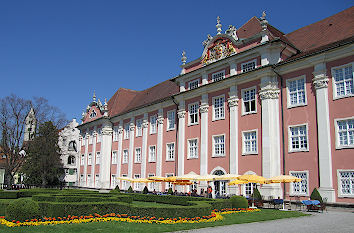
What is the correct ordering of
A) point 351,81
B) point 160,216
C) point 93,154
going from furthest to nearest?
point 93,154
point 351,81
point 160,216

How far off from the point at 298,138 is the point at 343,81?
5085mm

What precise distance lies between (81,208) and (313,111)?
17270 mm

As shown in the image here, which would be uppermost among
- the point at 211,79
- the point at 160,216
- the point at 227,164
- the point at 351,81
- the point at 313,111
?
the point at 211,79

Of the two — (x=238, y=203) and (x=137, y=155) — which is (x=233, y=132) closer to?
(x=238, y=203)

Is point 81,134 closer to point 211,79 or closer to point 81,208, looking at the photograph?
point 211,79

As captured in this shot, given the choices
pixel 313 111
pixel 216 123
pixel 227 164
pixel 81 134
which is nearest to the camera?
pixel 313 111

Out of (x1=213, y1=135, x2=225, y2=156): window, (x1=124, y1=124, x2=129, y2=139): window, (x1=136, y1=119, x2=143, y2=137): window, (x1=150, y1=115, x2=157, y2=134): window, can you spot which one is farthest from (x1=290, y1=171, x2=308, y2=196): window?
(x1=124, y1=124, x2=129, y2=139): window

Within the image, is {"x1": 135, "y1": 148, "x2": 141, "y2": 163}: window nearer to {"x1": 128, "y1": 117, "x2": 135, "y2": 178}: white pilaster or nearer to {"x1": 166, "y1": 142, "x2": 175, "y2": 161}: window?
{"x1": 128, "y1": 117, "x2": 135, "y2": 178}: white pilaster

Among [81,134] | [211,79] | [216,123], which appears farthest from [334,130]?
[81,134]

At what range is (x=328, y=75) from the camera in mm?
23844

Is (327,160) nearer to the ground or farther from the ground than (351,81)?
nearer to the ground

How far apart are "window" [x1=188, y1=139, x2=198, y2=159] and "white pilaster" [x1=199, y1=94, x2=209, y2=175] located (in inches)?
52.4

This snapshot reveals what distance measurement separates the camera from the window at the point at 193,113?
34562 mm

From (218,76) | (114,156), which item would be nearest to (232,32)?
(218,76)
